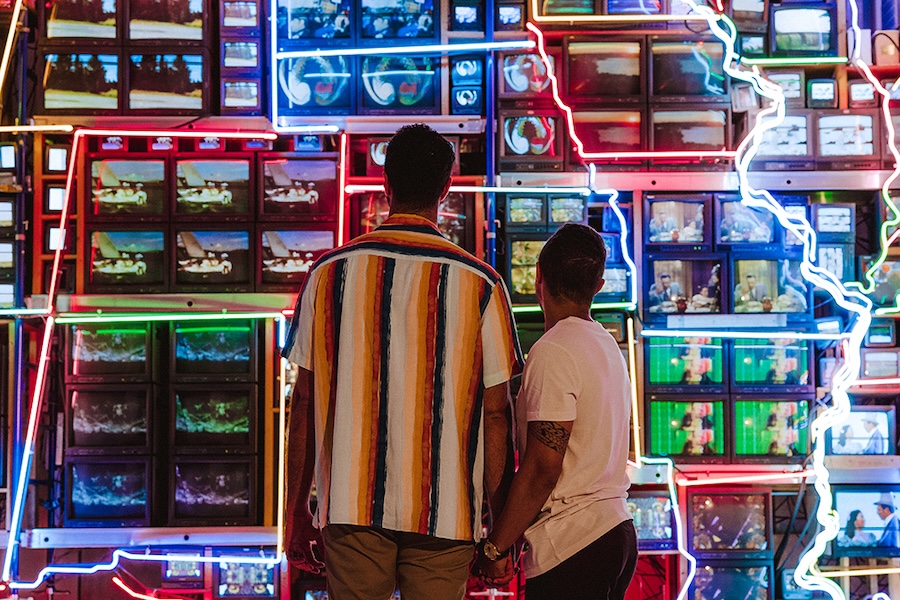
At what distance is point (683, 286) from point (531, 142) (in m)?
0.99

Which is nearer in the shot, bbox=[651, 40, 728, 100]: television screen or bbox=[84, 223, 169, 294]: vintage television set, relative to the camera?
bbox=[84, 223, 169, 294]: vintage television set

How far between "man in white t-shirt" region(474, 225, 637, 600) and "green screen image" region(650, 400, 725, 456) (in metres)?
2.23

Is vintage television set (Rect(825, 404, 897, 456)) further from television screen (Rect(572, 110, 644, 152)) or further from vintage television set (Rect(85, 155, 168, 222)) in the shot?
vintage television set (Rect(85, 155, 168, 222))

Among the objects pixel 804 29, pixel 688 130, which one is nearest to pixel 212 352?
pixel 688 130

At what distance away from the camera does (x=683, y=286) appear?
441cm

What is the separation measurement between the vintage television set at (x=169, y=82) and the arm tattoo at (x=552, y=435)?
113 inches

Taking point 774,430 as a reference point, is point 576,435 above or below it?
above

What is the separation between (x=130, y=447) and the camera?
4156 millimetres

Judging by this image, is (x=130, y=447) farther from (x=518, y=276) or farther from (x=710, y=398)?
(x=710, y=398)

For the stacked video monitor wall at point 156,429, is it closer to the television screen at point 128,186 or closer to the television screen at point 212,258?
the television screen at point 212,258

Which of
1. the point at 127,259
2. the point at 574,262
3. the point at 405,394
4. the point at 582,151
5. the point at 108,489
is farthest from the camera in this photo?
the point at 582,151

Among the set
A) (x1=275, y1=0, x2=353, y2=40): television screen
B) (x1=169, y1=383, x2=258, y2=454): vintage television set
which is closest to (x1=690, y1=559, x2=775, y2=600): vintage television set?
(x1=169, y1=383, x2=258, y2=454): vintage television set

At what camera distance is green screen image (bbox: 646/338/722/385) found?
4.37 m

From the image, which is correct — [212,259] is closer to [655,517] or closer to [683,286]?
[683,286]
